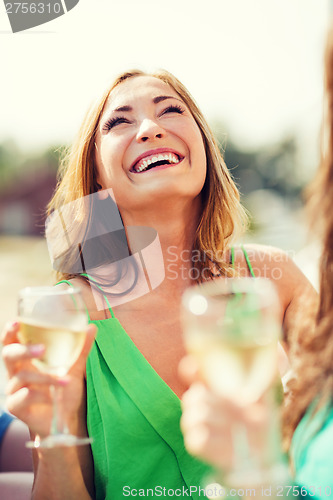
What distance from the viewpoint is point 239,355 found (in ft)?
2.96

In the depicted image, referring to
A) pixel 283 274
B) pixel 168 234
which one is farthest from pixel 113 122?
pixel 283 274

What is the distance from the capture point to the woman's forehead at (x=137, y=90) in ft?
6.61

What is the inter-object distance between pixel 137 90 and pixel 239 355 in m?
1.42

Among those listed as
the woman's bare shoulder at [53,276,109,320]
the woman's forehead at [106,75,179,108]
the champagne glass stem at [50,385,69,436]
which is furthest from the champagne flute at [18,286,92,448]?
the woman's forehead at [106,75,179,108]

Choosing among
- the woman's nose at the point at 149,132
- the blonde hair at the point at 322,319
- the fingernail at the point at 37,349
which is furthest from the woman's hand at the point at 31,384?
the woman's nose at the point at 149,132

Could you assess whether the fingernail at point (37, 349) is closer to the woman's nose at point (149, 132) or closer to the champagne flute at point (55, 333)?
A: the champagne flute at point (55, 333)

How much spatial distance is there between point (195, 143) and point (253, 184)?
4556 centimetres

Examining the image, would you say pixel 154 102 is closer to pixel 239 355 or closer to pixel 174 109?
pixel 174 109

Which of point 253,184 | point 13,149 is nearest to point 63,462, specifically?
point 13,149

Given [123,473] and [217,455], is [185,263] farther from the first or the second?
[217,455]

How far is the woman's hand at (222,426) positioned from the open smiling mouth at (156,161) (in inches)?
A: 45.8

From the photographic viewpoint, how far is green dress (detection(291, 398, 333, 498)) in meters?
1.08

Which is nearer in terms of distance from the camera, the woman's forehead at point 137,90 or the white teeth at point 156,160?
the white teeth at point 156,160

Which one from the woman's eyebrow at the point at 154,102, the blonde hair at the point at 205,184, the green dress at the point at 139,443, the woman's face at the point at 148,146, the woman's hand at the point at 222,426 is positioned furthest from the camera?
the blonde hair at the point at 205,184
